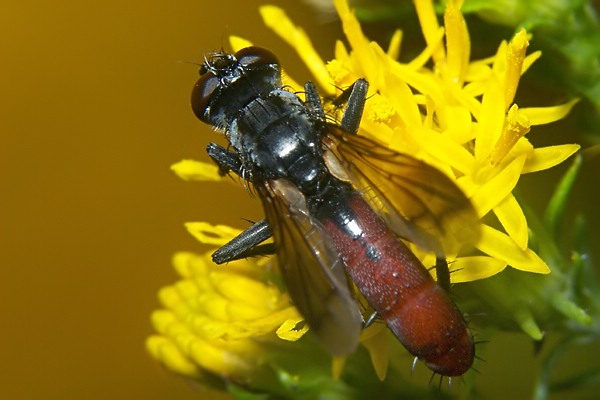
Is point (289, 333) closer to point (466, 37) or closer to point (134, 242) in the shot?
point (466, 37)

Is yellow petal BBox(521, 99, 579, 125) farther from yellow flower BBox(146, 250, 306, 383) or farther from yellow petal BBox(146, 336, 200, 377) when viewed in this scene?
yellow petal BBox(146, 336, 200, 377)

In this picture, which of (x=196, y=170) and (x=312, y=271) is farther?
(x=196, y=170)

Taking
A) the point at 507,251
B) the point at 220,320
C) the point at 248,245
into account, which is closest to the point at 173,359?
the point at 220,320

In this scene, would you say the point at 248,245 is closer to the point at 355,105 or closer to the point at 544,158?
the point at 355,105

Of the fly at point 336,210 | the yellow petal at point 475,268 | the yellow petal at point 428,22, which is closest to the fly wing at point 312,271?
the fly at point 336,210

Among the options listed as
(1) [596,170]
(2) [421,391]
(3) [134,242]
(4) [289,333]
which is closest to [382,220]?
(4) [289,333]

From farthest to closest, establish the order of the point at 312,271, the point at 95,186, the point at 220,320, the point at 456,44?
the point at 95,186 < the point at 220,320 < the point at 456,44 < the point at 312,271
